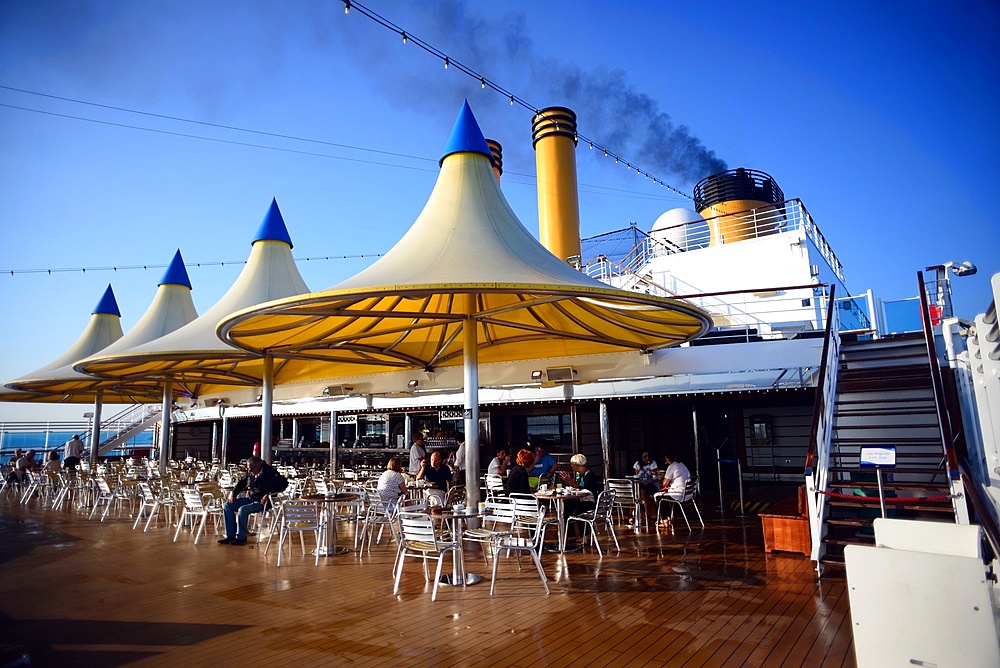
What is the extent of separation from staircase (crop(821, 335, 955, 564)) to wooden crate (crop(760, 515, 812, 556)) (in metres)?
0.29

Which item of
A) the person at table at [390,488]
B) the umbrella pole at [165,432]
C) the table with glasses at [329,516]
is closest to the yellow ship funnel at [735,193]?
the person at table at [390,488]

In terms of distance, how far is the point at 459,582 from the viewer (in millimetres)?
6129

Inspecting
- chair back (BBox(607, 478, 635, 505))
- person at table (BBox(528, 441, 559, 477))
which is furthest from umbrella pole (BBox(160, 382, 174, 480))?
chair back (BBox(607, 478, 635, 505))

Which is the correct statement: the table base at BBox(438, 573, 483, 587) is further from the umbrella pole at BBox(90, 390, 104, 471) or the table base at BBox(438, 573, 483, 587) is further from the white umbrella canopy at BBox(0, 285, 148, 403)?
the umbrella pole at BBox(90, 390, 104, 471)

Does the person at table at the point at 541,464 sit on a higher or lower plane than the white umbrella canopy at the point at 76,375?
lower

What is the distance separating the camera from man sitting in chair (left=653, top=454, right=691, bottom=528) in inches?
354

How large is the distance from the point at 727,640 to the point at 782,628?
543mm

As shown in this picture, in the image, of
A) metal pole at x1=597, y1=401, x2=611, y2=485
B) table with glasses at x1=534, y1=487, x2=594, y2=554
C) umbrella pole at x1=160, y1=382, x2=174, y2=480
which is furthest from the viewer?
umbrella pole at x1=160, y1=382, x2=174, y2=480

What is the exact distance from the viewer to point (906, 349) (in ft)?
32.9

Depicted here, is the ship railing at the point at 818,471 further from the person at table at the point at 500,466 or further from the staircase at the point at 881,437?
the person at table at the point at 500,466

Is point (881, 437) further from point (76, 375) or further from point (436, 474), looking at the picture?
point (76, 375)

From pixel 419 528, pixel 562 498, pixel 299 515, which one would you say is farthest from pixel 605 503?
pixel 299 515

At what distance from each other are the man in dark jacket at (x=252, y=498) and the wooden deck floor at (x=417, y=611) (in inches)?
27.2

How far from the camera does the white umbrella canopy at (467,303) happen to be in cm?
702
